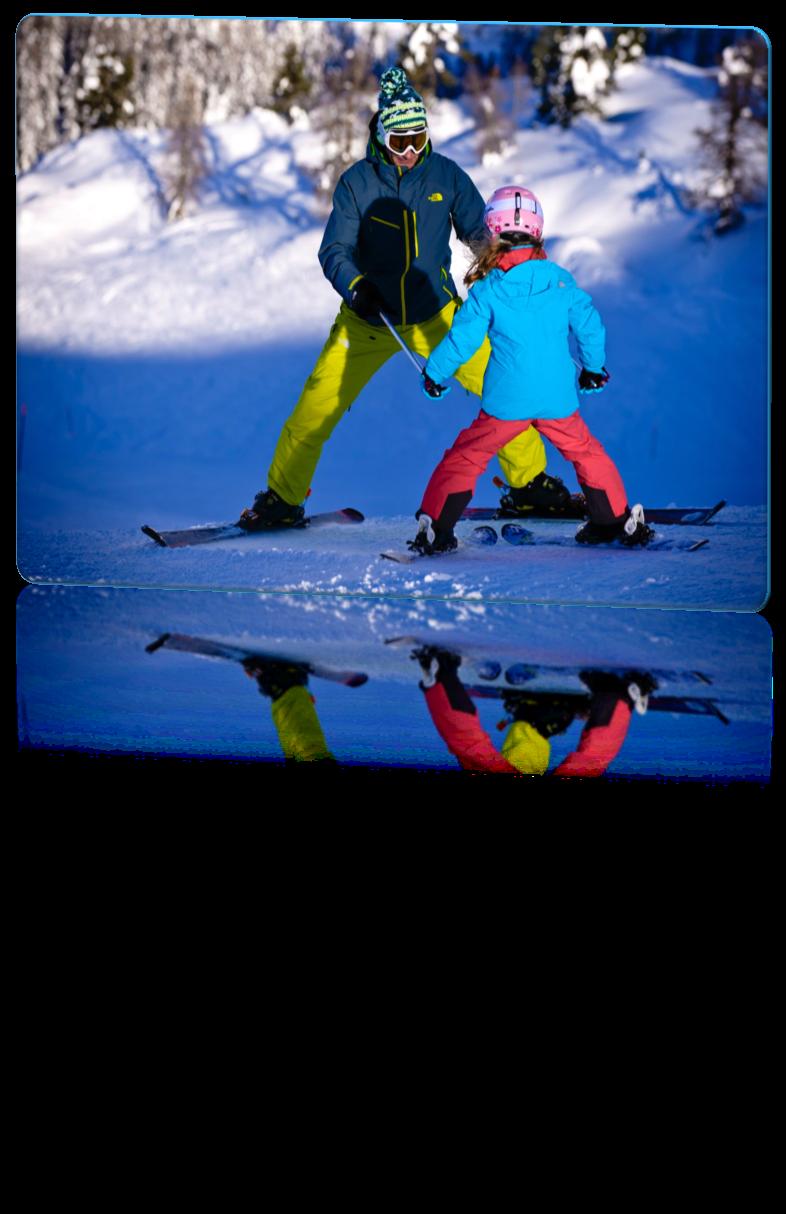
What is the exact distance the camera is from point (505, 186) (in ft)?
16.4

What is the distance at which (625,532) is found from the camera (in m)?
5.12

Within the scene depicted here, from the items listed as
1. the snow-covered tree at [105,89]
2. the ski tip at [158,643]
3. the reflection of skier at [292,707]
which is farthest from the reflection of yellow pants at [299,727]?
the snow-covered tree at [105,89]

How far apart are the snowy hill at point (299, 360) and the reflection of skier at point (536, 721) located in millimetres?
1084

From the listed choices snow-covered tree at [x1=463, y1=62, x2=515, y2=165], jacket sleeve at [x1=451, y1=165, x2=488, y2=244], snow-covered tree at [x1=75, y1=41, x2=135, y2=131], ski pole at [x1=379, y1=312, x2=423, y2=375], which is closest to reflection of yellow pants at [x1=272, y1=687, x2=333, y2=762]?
ski pole at [x1=379, y1=312, x2=423, y2=375]

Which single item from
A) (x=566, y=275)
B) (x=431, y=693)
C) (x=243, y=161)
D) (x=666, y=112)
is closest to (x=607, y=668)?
(x=431, y=693)

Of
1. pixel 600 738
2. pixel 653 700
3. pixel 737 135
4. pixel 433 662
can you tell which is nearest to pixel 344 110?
pixel 737 135

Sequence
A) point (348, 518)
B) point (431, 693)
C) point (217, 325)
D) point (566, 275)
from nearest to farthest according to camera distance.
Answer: point (431, 693) → point (566, 275) → point (348, 518) → point (217, 325)

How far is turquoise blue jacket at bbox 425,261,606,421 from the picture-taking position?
481 cm

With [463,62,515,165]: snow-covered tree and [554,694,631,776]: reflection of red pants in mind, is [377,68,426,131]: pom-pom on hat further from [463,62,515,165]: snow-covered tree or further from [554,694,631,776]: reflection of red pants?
[554,694,631,776]: reflection of red pants

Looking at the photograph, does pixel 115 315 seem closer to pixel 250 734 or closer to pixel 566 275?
pixel 566 275

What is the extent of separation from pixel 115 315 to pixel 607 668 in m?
2.47

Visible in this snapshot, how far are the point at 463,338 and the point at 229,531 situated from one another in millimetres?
1080

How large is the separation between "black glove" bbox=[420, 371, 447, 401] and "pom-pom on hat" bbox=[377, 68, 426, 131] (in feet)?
2.51

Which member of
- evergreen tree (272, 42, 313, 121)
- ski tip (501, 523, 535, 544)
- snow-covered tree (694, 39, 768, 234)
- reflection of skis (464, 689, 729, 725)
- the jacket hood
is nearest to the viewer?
reflection of skis (464, 689, 729, 725)
